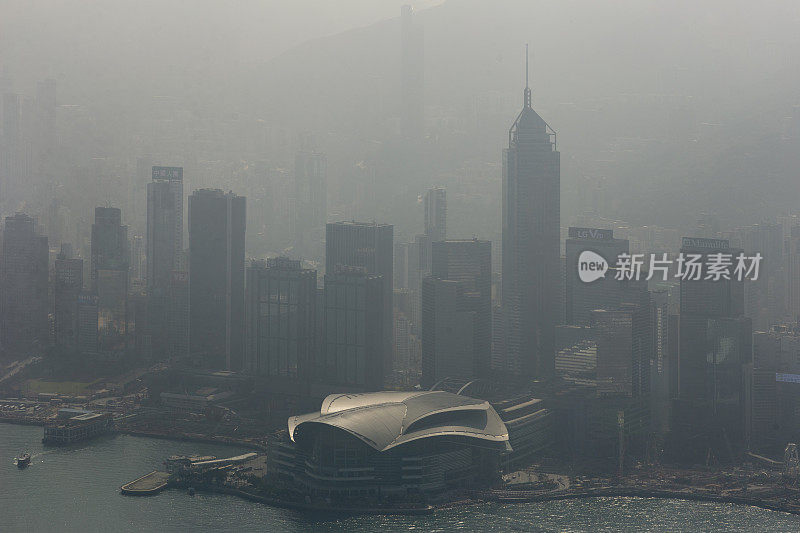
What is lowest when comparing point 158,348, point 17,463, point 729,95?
point 17,463

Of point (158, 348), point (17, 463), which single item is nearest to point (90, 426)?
point (17, 463)

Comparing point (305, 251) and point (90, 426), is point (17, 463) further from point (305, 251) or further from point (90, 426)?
point (305, 251)

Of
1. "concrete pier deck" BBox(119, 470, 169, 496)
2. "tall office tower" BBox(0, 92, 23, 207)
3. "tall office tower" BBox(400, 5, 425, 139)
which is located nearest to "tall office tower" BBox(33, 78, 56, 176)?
"tall office tower" BBox(0, 92, 23, 207)

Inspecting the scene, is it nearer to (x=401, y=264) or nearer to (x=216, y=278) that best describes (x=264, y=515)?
(x=216, y=278)

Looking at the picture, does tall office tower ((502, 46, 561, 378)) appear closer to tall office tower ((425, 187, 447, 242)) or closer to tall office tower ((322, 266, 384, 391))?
tall office tower ((322, 266, 384, 391))

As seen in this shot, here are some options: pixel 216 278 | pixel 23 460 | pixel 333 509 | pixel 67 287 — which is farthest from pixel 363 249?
pixel 333 509

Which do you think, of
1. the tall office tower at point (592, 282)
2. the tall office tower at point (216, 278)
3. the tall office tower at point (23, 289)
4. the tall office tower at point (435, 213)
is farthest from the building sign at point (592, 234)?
the tall office tower at point (23, 289)
